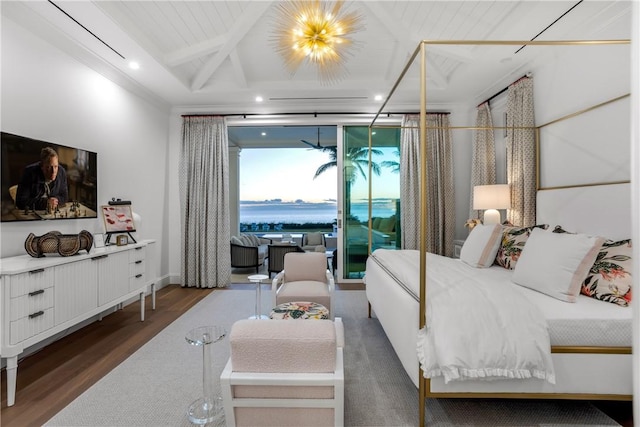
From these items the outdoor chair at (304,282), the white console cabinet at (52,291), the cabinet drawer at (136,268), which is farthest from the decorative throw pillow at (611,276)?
the cabinet drawer at (136,268)

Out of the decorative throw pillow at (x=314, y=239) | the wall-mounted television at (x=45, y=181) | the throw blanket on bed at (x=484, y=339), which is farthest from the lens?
the decorative throw pillow at (x=314, y=239)

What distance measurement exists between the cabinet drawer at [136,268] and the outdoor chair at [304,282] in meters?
1.48

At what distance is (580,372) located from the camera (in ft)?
5.43

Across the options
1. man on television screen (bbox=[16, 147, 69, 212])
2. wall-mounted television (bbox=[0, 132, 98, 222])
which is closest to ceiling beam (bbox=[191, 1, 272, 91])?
wall-mounted television (bbox=[0, 132, 98, 222])

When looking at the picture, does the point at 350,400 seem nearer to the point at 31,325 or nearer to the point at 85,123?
the point at 31,325

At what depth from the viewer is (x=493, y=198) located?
12.1ft

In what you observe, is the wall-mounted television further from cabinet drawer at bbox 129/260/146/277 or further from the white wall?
cabinet drawer at bbox 129/260/146/277

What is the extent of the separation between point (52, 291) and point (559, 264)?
11.3 feet

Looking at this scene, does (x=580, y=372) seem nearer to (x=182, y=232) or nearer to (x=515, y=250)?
(x=515, y=250)

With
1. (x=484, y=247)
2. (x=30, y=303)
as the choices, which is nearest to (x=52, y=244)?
(x=30, y=303)

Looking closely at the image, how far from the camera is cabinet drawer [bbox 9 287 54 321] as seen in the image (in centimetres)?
202

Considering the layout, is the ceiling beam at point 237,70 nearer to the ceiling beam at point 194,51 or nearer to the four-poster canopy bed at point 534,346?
the ceiling beam at point 194,51

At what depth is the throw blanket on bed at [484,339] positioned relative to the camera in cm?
A: 155

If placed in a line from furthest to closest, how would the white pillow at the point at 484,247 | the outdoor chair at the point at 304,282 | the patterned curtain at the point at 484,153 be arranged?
the patterned curtain at the point at 484,153, the outdoor chair at the point at 304,282, the white pillow at the point at 484,247
